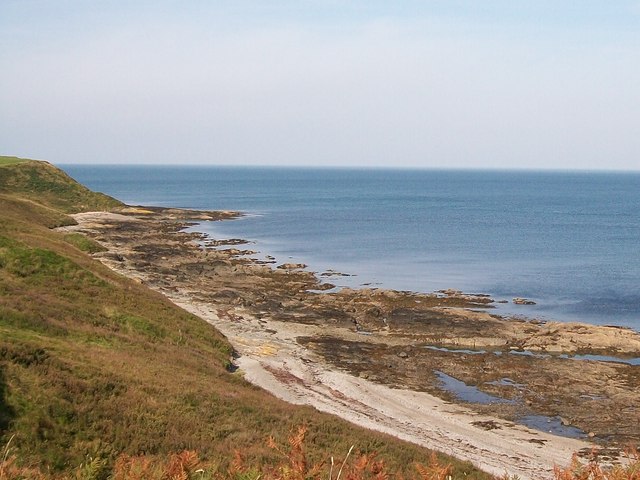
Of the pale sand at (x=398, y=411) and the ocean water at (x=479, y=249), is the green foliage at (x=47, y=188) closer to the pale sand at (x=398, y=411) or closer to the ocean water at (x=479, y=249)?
the ocean water at (x=479, y=249)

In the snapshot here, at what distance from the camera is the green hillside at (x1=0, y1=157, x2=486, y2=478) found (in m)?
17.5

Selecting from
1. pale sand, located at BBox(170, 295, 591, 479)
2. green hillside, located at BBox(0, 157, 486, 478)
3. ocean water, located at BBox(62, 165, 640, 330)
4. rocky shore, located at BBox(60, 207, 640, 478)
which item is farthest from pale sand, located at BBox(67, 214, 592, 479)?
ocean water, located at BBox(62, 165, 640, 330)

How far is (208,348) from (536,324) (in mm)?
29421

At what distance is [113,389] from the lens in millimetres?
20969

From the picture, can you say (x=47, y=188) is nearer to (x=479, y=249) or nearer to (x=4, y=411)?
(x=479, y=249)

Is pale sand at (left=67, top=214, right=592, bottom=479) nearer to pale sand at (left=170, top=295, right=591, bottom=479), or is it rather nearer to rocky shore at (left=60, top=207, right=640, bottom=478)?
pale sand at (left=170, top=295, right=591, bottom=479)

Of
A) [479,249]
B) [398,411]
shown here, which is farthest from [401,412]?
[479,249]

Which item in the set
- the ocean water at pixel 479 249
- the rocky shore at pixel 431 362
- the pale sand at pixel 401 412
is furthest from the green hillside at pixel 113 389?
the ocean water at pixel 479 249

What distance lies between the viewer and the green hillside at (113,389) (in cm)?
1753

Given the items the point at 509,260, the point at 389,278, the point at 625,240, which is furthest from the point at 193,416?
the point at 625,240

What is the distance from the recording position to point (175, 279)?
216 ft

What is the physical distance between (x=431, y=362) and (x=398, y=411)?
402 inches

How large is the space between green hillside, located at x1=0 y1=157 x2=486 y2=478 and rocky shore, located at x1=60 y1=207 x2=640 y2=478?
644cm

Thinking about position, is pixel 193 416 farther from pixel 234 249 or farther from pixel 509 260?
pixel 509 260
